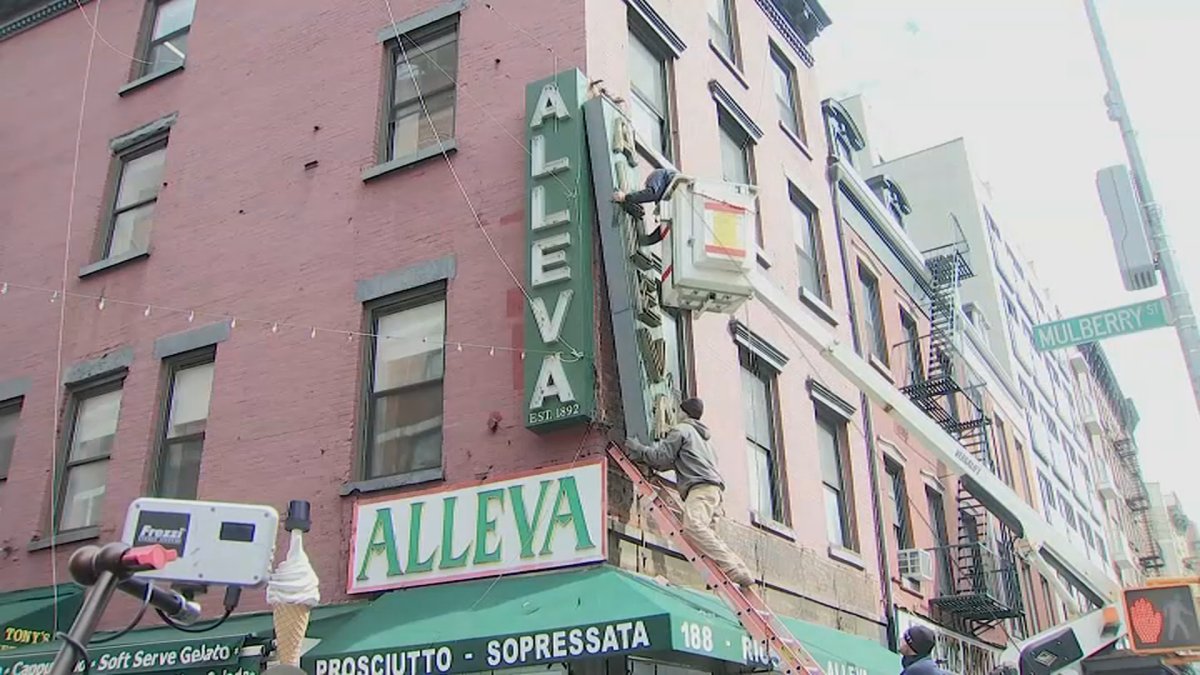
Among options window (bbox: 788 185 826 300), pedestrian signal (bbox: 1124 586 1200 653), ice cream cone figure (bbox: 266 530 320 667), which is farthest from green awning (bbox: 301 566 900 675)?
window (bbox: 788 185 826 300)

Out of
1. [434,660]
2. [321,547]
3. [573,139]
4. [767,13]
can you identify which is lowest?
[434,660]

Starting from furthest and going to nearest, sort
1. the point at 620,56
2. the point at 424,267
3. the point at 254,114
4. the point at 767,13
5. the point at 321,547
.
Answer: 1. the point at 767,13
2. the point at 254,114
3. the point at 620,56
4. the point at 424,267
5. the point at 321,547

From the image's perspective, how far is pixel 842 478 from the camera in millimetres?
15570

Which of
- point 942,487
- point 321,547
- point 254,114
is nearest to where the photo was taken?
point 321,547

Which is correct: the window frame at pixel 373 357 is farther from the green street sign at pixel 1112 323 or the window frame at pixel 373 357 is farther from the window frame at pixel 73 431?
the green street sign at pixel 1112 323

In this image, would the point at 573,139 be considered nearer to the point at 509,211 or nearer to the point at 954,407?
the point at 509,211

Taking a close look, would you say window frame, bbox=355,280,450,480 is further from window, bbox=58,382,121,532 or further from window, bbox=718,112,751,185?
window, bbox=718,112,751,185

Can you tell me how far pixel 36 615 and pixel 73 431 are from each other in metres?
2.62

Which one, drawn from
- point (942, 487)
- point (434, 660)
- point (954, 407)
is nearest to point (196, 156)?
point (434, 660)

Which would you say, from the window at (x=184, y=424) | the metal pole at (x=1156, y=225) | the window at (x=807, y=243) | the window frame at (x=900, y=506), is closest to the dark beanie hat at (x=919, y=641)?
the metal pole at (x=1156, y=225)

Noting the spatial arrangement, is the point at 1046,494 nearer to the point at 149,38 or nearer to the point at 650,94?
the point at 650,94

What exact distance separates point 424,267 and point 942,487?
1289cm

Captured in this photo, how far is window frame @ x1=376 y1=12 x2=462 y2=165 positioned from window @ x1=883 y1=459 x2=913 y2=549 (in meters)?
9.58

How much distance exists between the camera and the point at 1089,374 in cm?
5375
